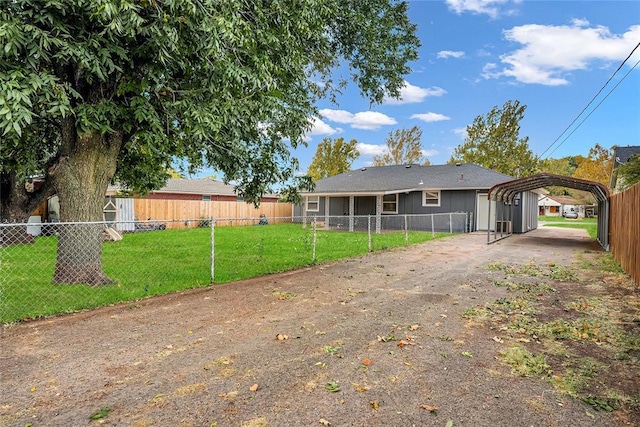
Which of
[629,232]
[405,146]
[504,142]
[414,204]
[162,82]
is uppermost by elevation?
[405,146]

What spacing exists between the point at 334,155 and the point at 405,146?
751 centimetres

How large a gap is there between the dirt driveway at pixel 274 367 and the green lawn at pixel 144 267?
1.82 ft

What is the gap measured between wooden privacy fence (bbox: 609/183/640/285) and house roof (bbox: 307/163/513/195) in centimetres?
946

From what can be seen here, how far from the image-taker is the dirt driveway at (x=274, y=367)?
2.59 metres

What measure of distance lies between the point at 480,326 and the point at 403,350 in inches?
54.6

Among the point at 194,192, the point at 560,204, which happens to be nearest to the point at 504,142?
the point at 194,192

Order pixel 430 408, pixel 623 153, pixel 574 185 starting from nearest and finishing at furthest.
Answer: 1. pixel 430 408
2. pixel 574 185
3. pixel 623 153

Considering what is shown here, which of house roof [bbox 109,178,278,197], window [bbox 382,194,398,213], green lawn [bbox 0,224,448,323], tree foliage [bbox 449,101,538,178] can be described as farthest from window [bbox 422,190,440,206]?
tree foliage [bbox 449,101,538,178]

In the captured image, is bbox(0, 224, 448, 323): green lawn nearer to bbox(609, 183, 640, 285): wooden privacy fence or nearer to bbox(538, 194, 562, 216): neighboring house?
bbox(609, 183, 640, 285): wooden privacy fence

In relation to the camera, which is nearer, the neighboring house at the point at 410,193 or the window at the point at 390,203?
the neighboring house at the point at 410,193

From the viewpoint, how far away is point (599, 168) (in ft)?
141

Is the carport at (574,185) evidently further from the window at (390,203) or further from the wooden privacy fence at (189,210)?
the wooden privacy fence at (189,210)

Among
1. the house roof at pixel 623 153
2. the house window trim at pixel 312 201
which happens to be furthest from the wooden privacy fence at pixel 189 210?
the house roof at pixel 623 153

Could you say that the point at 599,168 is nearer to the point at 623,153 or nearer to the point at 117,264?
the point at 623,153
